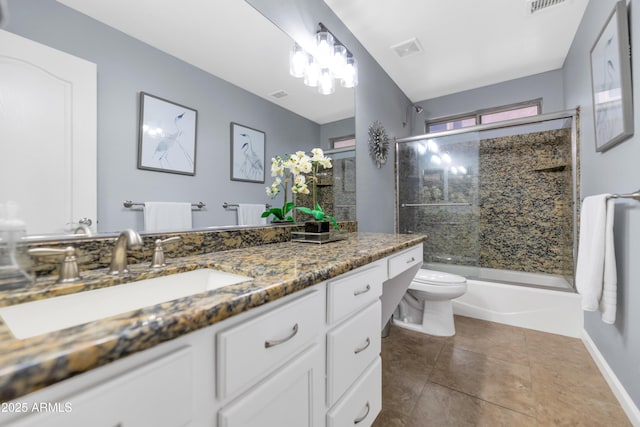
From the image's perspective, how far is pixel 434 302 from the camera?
7.21 feet

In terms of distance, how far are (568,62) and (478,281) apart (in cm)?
221

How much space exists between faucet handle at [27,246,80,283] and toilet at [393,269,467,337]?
206 centimetres

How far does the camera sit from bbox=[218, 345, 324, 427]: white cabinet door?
1.77ft

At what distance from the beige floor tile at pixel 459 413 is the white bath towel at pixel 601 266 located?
0.68 metres

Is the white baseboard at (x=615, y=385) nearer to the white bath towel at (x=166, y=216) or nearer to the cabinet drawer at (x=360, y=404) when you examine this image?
the cabinet drawer at (x=360, y=404)

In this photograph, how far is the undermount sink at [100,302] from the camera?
55cm

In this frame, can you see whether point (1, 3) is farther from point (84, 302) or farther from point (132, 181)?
point (84, 302)

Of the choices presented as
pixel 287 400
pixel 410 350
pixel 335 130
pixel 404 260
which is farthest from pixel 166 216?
pixel 410 350

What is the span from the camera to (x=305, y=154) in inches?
60.7

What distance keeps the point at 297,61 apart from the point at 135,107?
3.33 feet

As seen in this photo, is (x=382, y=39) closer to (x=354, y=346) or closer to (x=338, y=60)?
(x=338, y=60)

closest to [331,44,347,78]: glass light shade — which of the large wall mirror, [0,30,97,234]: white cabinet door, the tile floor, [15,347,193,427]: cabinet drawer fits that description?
the large wall mirror

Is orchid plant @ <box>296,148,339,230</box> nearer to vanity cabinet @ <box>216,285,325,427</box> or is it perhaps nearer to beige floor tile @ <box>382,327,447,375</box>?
vanity cabinet @ <box>216,285,325,427</box>

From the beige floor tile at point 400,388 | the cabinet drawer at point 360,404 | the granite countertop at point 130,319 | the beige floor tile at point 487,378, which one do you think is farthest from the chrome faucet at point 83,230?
the beige floor tile at point 487,378
